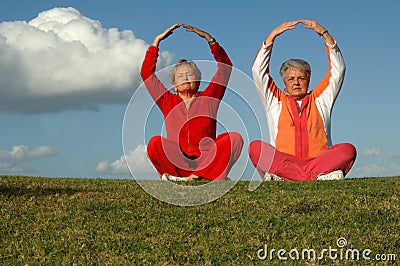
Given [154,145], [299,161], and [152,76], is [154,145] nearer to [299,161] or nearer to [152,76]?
[152,76]

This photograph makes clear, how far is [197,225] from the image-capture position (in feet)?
21.8

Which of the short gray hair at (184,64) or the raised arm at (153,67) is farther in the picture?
the short gray hair at (184,64)

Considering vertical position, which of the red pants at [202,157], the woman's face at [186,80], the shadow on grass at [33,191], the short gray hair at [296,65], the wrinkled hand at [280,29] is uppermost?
the wrinkled hand at [280,29]

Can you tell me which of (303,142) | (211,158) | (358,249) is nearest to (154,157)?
(211,158)

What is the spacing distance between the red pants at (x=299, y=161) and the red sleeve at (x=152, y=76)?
5.46 feet

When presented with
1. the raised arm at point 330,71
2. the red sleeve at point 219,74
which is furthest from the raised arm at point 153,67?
the raised arm at point 330,71

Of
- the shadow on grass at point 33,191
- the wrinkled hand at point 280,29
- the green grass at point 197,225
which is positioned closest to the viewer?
the green grass at point 197,225

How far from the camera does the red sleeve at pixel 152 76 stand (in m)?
9.34

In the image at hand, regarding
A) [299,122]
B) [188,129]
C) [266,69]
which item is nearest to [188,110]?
[188,129]

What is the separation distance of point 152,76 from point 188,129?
1.00 meters

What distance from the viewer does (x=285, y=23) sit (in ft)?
30.5

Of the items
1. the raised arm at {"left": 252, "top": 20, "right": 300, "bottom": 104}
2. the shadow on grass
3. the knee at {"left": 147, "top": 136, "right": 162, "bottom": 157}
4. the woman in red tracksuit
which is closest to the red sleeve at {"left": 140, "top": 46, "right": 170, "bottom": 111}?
the woman in red tracksuit

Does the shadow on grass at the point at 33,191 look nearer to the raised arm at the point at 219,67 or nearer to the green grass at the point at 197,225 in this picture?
the green grass at the point at 197,225

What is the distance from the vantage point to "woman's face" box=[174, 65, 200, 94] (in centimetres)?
959
